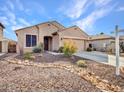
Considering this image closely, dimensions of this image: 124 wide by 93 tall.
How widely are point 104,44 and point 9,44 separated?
718 inches

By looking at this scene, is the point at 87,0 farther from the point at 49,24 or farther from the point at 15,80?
the point at 49,24

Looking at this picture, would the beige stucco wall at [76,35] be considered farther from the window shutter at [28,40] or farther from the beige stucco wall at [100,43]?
the beige stucco wall at [100,43]

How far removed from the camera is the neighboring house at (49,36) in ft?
73.3

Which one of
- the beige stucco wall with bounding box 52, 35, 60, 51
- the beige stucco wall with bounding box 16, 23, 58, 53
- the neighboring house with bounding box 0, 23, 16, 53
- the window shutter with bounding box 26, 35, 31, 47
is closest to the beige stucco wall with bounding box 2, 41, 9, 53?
the neighboring house with bounding box 0, 23, 16, 53

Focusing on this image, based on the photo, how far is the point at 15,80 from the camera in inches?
256

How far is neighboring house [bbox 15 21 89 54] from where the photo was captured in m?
22.4

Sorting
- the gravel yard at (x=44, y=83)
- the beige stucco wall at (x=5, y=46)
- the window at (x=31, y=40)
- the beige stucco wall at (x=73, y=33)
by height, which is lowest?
the gravel yard at (x=44, y=83)

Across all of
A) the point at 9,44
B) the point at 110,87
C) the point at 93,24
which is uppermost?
the point at 93,24

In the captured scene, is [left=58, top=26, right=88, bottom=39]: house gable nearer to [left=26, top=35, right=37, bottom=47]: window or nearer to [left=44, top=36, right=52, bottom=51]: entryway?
[left=44, top=36, right=52, bottom=51]: entryway

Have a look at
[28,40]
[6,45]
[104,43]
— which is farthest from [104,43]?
[6,45]

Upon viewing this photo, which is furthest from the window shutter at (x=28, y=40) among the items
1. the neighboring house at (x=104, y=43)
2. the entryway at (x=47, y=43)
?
the neighboring house at (x=104, y=43)

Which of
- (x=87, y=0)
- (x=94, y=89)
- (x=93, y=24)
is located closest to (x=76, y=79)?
(x=94, y=89)

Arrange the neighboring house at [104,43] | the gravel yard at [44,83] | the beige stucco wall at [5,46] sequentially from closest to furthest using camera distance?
the gravel yard at [44,83] → the beige stucco wall at [5,46] → the neighboring house at [104,43]

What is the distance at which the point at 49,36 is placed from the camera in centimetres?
2470
